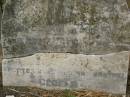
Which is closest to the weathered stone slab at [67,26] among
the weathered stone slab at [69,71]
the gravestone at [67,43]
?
the gravestone at [67,43]

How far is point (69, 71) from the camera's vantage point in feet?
17.9

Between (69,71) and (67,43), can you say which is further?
(69,71)

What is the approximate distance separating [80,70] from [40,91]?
0.77 m

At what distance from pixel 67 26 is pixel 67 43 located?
0.28 m

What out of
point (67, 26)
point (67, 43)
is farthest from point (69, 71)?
point (67, 26)

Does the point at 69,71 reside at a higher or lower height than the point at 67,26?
lower

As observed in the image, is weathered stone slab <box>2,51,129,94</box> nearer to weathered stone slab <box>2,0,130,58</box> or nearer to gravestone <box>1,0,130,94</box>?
gravestone <box>1,0,130,94</box>

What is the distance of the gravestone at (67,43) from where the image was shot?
17.1 feet

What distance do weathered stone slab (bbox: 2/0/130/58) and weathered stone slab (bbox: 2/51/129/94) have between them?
133mm

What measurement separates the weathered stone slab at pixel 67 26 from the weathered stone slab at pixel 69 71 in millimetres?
133

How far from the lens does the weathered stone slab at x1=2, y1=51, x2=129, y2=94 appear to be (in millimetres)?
5355

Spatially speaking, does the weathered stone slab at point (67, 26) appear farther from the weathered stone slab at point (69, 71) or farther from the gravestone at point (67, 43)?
the weathered stone slab at point (69, 71)

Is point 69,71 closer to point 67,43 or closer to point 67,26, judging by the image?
point 67,43

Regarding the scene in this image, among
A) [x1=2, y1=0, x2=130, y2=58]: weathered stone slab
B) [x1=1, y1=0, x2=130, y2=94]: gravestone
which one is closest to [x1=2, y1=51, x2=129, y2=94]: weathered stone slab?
[x1=1, y1=0, x2=130, y2=94]: gravestone
